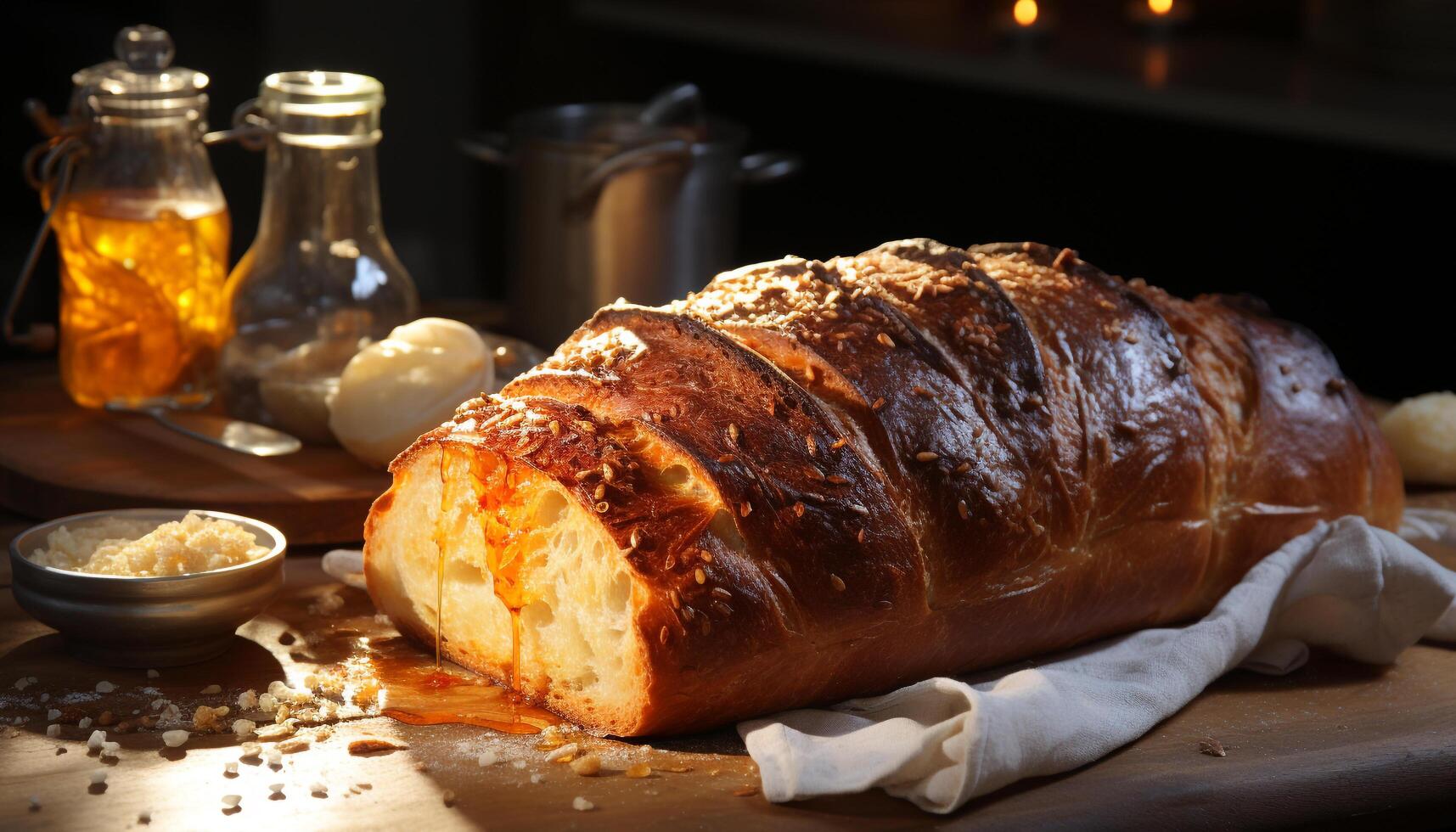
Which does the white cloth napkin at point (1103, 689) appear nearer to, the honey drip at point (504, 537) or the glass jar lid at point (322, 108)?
the honey drip at point (504, 537)

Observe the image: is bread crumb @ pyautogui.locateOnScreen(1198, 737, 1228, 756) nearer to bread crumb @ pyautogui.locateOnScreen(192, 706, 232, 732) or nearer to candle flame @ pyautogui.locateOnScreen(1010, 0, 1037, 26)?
bread crumb @ pyautogui.locateOnScreen(192, 706, 232, 732)

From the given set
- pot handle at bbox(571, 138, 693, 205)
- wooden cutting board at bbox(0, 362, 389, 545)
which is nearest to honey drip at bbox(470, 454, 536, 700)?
wooden cutting board at bbox(0, 362, 389, 545)

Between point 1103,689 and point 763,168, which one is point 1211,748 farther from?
point 763,168

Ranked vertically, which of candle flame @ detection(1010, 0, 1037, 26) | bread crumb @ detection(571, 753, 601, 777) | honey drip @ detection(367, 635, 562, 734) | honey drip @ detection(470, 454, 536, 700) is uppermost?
candle flame @ detection(1010, 0, 1037, 26)

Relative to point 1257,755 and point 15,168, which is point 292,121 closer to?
point 1257,755

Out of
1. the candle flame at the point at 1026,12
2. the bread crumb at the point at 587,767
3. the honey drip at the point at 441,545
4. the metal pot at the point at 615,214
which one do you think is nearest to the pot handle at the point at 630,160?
the metal pot at the point at 615,214

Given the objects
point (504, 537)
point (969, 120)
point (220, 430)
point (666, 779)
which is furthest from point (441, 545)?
point (969, 120)
